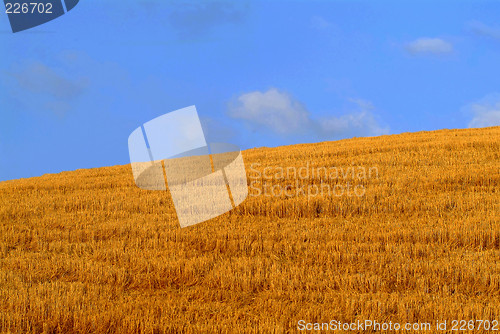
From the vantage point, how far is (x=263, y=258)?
339 inches

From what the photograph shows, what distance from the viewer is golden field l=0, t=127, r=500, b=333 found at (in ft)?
20.6

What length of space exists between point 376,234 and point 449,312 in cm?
372

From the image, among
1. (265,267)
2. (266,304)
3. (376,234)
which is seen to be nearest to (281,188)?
(376,234)

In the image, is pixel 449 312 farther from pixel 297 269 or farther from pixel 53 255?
pixel 53 255

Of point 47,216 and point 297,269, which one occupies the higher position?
point 47,216

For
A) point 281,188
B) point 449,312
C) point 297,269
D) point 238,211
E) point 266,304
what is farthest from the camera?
point 281,188

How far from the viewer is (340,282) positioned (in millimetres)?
7438

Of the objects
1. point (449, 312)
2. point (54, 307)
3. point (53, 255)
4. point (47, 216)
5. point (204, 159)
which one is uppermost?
point (204, 159)

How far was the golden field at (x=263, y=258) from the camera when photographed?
6266 mm

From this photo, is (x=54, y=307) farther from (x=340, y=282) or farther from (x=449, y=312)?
(x=449, y=312)

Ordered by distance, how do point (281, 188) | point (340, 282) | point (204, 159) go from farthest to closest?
1. point (204, 159)
2. point (281, 188)
3. point (340, 282)

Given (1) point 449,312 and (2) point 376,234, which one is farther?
(2) point 376,234

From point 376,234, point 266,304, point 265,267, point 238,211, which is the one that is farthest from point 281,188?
point 266,304

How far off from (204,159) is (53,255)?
45.2 ft
